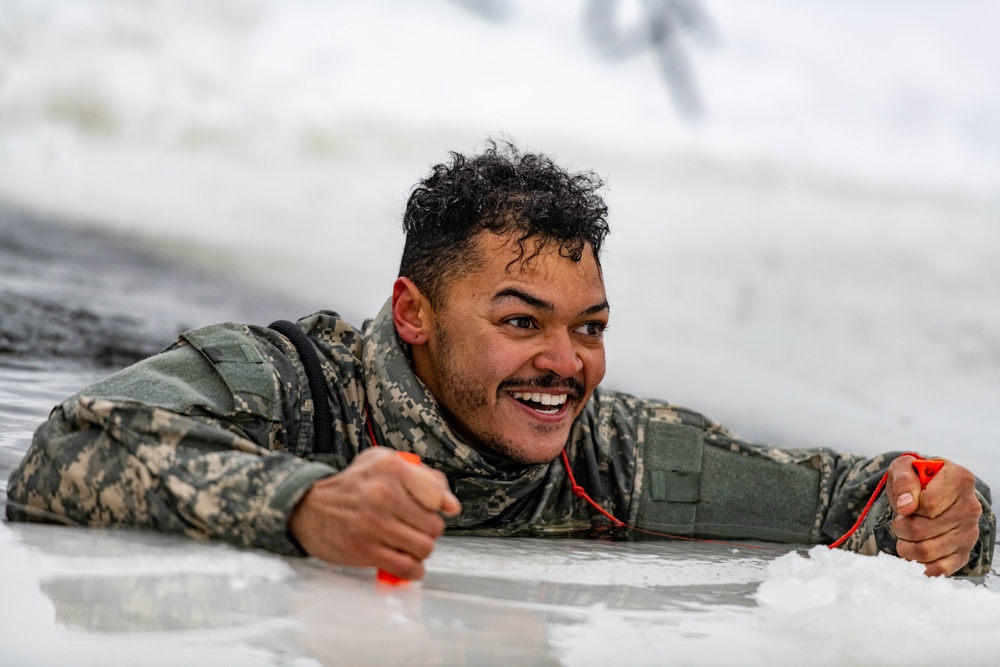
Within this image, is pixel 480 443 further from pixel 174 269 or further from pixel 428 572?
pixel 174 269

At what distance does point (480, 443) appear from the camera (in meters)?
2.87

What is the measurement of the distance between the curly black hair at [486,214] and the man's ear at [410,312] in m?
0.03

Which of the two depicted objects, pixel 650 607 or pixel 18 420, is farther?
pixel 18 420

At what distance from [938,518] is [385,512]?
146cm

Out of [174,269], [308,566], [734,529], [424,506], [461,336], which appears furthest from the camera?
[174,269]

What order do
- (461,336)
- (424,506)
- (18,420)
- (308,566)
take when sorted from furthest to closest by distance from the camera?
(18,420)
(461,336)
(308,566)
(424,506)

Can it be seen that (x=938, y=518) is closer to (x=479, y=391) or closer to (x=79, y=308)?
(x=479, y=391)

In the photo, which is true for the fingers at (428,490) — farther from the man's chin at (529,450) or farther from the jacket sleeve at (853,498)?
the jacket sleeve at (853,498)

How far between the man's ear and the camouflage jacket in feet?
0.12

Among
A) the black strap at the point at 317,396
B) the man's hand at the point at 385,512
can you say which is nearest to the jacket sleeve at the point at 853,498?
the black strap at the point at 317,396

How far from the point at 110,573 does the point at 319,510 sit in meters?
0.35

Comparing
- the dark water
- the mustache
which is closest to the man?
the mustache

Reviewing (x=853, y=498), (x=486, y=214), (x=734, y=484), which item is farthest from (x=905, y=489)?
(x=486, y=214)

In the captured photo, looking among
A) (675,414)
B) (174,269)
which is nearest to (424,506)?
(675,414)
